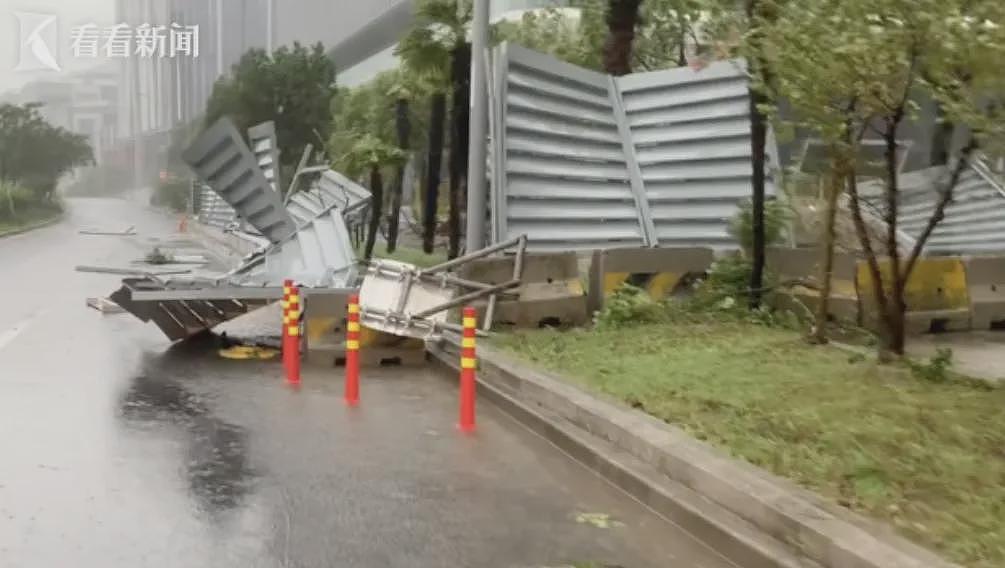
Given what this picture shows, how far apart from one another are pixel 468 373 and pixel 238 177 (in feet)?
34.4

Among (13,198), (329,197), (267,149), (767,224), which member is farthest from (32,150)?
(767,224)

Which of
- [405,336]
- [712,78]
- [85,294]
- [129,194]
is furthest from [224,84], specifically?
[129,194]

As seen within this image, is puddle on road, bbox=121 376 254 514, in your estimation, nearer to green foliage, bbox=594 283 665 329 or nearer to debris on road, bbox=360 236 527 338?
debris on road, bbox=360 236 527 338

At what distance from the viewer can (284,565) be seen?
18.9 feet

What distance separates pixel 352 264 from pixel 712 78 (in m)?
7.95

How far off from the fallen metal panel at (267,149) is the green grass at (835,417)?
10.1m

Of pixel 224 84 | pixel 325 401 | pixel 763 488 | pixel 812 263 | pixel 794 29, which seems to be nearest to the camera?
pixel 763 488

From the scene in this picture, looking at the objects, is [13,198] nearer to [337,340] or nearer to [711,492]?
[337,340]

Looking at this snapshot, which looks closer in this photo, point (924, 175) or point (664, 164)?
point (664, 164)

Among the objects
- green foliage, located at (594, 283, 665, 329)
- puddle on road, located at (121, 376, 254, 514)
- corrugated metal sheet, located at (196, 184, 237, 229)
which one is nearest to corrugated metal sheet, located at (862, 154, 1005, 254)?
green foliage, located at (594, 283, 665, 329)

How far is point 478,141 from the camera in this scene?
606 inches

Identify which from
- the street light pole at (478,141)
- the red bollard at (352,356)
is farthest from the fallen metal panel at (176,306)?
the red bollard at (352,356)

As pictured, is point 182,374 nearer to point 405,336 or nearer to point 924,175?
point 405,336

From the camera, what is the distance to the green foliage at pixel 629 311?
1412 cm
